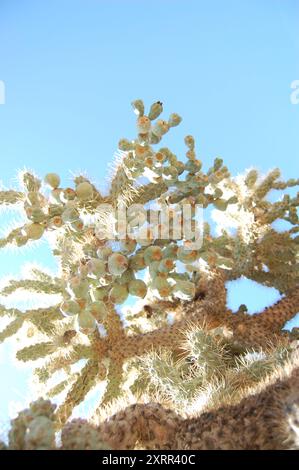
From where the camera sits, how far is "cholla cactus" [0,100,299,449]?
3.44 m

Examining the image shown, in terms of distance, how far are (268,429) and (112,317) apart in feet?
7.01

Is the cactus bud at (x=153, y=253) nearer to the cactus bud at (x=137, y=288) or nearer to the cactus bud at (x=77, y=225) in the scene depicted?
the cactus bud at (x=137, y=288)

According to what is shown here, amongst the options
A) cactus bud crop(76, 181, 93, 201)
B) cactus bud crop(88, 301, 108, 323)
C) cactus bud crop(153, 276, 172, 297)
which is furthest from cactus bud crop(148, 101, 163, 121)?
cactus bud crop(88, 301, 108, 323)

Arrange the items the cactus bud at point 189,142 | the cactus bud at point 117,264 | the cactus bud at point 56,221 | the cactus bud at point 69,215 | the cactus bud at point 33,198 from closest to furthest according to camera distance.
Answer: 1. the cactus bud at point 117,264
2. the cactus bud at point 69,215
3. the cactus bud at point 56,221
4. the cactus bud at point 33,198
5. the cactus bud at point 189,142

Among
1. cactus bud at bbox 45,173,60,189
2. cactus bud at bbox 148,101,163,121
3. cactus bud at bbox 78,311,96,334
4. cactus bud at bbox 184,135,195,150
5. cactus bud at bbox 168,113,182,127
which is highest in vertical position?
cactus bud at bbox 148,101,163,121

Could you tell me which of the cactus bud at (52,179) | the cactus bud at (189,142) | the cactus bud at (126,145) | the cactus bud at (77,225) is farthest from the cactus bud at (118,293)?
the cactus bud at (189,142)

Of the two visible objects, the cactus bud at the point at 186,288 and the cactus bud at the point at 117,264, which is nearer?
the cactus bud at the point at 117,264

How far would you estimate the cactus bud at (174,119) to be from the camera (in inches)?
158

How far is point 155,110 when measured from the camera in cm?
399

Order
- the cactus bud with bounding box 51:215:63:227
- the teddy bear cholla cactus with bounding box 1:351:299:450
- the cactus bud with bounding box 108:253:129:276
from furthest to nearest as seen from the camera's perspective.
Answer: the cactus bud with bounding box 51:215:63:227, the cactus bud with bounding box 108:253:129:276, the teddy bear cholla cactus with bounding box 1:351:299:450

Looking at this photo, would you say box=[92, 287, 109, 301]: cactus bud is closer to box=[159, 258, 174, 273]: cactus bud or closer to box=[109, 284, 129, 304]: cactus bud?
box=[109, 284, 129, 304]: cactus bud

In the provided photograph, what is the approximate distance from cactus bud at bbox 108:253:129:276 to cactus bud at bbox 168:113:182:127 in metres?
1.31

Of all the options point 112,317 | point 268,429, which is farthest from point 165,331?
point 268,429
